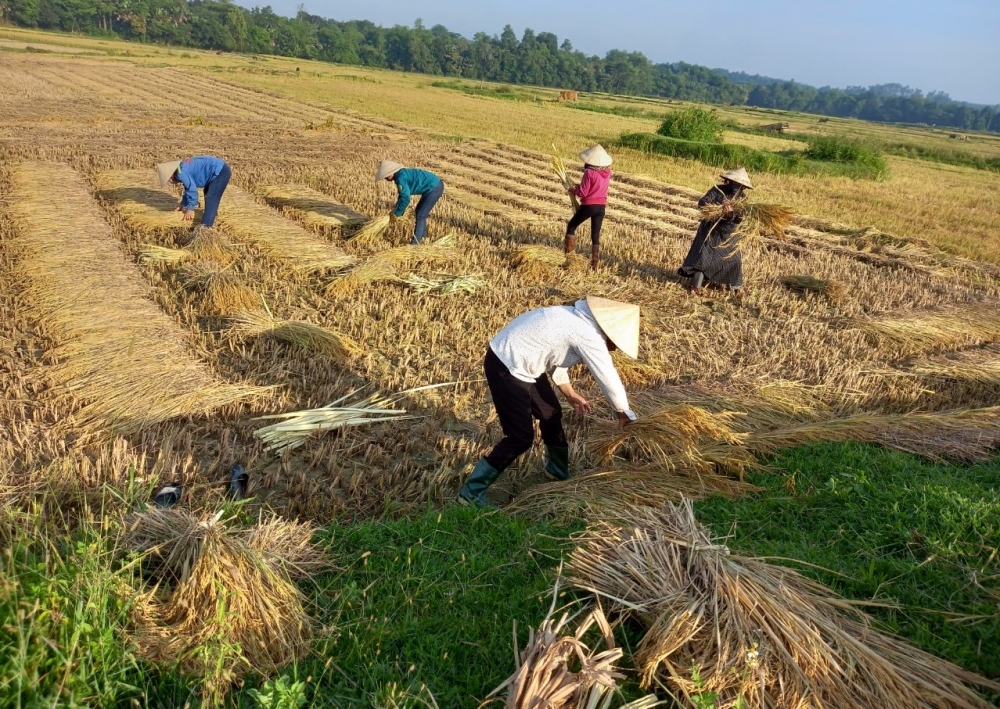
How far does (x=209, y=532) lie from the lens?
274cm

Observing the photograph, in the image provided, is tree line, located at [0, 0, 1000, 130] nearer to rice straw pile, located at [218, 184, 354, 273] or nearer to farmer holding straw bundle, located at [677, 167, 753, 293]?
rice straw pile, located at [218, 184, 354, 273]

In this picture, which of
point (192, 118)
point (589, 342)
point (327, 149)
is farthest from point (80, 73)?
point (589, 342)

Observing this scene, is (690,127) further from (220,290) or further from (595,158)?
(220,290)

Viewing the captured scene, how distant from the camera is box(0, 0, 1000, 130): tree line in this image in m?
78.6

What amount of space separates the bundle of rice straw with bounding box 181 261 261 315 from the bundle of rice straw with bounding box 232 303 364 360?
1.51 feet

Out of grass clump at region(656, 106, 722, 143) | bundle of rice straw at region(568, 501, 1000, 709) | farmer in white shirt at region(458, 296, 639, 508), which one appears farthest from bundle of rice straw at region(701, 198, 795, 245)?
grass clump at region(656, 106, 722, 143)

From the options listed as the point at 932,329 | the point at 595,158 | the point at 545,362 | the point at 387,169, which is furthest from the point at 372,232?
the point at 932,329

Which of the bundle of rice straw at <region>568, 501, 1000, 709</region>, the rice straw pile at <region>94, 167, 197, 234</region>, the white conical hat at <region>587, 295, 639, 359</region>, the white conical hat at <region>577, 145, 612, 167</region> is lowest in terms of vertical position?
the rice straw pile at <region>94, 167, 197, 234</region>

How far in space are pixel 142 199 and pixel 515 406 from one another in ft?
27.9

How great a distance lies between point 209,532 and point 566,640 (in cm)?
144

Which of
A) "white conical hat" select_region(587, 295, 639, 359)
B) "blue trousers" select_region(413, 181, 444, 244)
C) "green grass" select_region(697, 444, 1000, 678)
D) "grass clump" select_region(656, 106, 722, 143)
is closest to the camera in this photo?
"green grass" select_region(697, 444, 1000, 678)

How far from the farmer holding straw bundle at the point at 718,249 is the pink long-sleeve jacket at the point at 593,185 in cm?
115

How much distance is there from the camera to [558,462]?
13.9 feet

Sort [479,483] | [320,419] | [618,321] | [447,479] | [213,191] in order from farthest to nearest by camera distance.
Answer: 1. [213,191]
2. [320,419]
3. [447,479]
4. [479,483]
5. [618,321]
